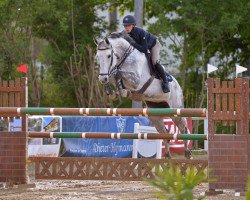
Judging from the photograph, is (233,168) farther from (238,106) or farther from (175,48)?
(175,48)

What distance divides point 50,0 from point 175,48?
10.5ft

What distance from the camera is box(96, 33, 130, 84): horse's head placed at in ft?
35.8

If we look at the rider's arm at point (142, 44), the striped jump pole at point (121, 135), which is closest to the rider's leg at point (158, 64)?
the rider's arm at point (142, 44)

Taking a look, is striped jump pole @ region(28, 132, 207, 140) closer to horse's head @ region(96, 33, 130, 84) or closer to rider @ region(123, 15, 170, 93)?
horse's head @ region(96, 33, 130, 84)

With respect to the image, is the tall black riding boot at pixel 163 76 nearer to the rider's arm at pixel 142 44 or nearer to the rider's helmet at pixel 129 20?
the rider's arm at pixel 142 44

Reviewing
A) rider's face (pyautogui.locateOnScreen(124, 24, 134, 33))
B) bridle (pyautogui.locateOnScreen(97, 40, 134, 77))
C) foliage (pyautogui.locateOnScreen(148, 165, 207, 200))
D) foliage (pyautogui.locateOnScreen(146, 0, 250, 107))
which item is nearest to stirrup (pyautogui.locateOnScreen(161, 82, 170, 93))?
bridle (pyautogui.locateOnScreen(97, 40, 134, 77))

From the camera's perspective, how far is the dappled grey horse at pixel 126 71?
1102cm

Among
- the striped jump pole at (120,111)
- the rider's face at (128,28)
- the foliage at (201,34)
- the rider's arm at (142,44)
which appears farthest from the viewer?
the foliage at (201,34)

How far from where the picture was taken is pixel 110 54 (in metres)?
11.0

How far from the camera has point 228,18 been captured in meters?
20.3

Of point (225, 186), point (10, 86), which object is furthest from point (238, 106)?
point (10, 86)

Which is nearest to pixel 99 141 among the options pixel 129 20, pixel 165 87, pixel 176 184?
pixel 165 87

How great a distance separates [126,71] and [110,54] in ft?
1.27

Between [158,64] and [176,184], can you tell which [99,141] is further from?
[176,184]
